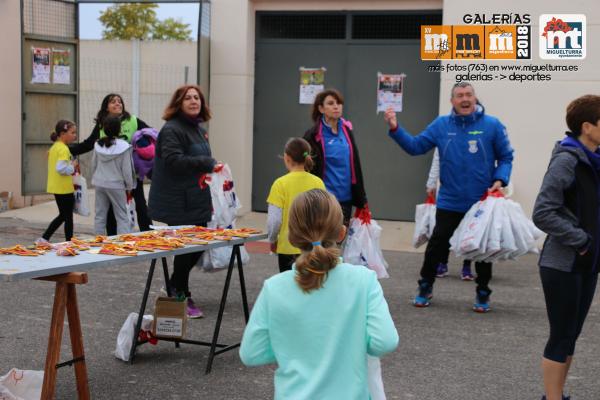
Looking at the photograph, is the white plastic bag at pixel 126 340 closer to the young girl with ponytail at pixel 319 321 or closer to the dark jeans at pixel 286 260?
the dark jeans at pixel 286 260

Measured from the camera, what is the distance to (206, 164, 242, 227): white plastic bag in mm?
7070

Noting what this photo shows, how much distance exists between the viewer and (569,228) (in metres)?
4.61

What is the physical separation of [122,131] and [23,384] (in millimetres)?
5097

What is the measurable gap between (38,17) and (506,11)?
265 inches

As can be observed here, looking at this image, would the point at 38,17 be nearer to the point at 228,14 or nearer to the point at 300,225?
the point at 228,14

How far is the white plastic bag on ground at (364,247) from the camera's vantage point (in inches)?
293

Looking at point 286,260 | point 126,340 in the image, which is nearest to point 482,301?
point 286,260

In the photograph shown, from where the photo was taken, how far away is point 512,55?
1178 cm

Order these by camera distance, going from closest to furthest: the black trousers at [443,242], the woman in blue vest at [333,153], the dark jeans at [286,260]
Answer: the dark jeans at [286,260] < the woman in blue vest at [333,153] < the black trousers at [443,242]

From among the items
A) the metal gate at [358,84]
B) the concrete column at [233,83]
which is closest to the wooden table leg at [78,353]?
the concrete column at [233,83]

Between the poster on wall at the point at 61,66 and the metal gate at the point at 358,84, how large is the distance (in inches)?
115

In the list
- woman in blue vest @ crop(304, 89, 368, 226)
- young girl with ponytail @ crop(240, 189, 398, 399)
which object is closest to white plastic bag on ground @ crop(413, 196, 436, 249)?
woman in blue vest @ crop(304, 89, 368, 226)

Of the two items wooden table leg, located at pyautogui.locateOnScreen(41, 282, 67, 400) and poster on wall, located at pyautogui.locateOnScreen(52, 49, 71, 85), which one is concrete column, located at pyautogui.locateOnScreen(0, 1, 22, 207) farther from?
wooden table leg, located at pyautogui.locateOnScreen(41, 282, 67, 400)

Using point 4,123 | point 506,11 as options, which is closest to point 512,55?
point 506,11
